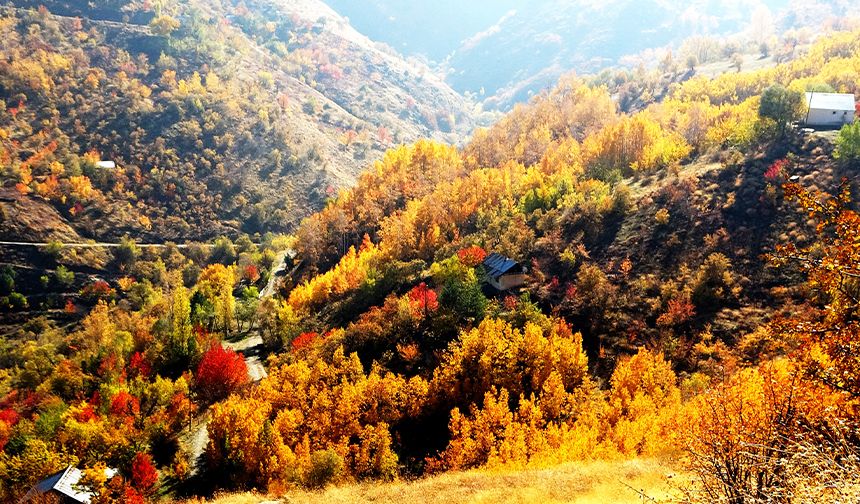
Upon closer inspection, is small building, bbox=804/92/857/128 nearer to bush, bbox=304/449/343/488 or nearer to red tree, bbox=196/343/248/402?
bush, bbox=304/449/343/488

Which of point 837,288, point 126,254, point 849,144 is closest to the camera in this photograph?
point 837,288

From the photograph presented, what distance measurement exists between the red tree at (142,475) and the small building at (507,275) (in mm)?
49071

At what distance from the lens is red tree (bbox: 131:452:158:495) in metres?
55.9

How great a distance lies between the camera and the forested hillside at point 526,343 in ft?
89.1

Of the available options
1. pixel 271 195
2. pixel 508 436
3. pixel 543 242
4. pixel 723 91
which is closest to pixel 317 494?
pixel 508 436

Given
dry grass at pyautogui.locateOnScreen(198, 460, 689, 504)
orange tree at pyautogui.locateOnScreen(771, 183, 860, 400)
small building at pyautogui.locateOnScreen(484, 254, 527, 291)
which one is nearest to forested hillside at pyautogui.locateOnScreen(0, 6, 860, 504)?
orange tree at pyautogui.locateOnScreen(771, 183, 860, 400)

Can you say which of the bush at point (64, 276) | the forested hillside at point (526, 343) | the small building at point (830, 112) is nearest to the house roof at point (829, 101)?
the small building at point (830, 112)

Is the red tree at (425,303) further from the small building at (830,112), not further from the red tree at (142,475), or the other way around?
the small building at (830,112)

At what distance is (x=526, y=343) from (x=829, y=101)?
3058 inches

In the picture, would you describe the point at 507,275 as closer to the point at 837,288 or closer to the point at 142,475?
the point at 142,475

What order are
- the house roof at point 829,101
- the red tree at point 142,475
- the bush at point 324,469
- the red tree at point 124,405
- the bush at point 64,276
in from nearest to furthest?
1. the bush at point 324,469
2. the red tree at point 142,475
3. the red tree at point 124,405
4. the house roof at point 829,101
5. the bush at point 64,276

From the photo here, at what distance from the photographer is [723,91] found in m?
146

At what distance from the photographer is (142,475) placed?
185 ft

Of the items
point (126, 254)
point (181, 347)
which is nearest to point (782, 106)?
point (181, 347)
